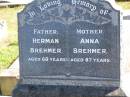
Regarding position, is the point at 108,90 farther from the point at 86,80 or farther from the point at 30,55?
the point at 30,55

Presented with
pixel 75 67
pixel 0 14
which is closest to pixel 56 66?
pixel 75 67

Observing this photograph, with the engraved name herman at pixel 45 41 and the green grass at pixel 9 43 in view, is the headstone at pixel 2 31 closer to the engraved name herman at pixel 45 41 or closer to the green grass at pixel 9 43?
the green grass at pixel 9 43

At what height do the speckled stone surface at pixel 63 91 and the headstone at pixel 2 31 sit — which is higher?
the headstone at pixel 2 31

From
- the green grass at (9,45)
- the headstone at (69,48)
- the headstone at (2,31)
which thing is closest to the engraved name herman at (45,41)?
the headstone at (69,48)

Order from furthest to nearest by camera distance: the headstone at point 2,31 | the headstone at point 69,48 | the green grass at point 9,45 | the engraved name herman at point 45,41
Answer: the headstone at point 2,31 < the green grass at point 9,45 < the engraved name herman at point 45,41 < the headstone at point 69,48

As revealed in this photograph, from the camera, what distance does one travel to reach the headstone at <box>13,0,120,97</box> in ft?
16.3

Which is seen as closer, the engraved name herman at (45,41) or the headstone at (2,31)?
the engraved name herman at (45,41)

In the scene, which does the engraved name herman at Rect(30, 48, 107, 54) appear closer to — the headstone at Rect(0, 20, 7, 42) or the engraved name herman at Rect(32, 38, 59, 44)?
the engraved name herman at Rect(32, 38, 59, 44)

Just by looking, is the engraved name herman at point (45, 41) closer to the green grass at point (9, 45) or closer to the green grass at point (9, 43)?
the green grass at point (9, 43)

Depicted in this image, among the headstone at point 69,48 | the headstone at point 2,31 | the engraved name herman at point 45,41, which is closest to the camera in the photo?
the headstone at point 69,48

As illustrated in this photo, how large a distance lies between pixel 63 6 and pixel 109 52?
2.49ft

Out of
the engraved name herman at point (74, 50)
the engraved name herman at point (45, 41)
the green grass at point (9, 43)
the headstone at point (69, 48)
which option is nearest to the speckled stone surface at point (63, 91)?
the headstone at point (69, 48)

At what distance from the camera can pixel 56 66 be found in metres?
5.19

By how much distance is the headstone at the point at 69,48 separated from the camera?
16.3ft
